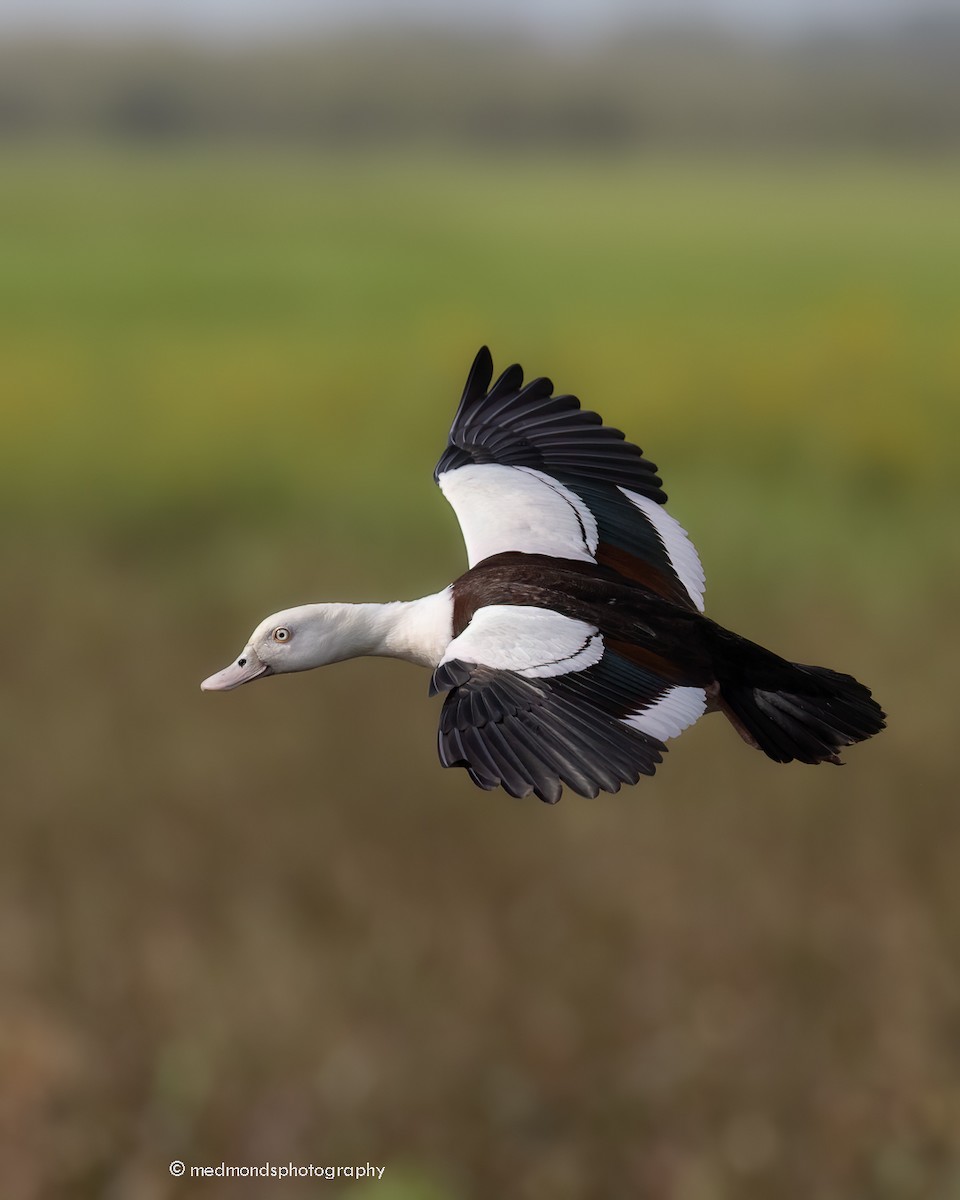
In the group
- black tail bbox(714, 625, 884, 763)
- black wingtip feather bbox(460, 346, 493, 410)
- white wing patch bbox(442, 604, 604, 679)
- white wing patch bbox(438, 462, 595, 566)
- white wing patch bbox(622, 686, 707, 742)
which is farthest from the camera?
black wingtip feather bbox(460, 346, 493, 410)

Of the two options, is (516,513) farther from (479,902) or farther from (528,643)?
(479,902)

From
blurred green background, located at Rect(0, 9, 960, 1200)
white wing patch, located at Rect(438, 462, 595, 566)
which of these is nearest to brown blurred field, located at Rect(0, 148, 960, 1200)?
blurred green background, located at Rect(0, 9, 960, 1200)

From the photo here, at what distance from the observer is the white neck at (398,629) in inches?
81.7

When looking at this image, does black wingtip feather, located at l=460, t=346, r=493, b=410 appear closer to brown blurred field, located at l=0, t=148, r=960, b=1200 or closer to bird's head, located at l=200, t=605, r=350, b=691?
bird's head, located at l=200, t=605, r=350, b=691

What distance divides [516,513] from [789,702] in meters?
0.74

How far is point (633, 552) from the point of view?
2707mm

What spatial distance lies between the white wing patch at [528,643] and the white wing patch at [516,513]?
40cm

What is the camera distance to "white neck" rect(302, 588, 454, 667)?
207cm

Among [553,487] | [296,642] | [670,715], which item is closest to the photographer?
[670,715]

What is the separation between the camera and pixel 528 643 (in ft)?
6.58

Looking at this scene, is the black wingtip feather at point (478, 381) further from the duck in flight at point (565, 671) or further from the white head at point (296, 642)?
the white head at point (296, 642)

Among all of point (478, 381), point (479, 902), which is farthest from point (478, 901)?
point (478, 381)

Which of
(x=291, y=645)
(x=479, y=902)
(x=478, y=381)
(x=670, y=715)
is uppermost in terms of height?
(x=478, y=381)

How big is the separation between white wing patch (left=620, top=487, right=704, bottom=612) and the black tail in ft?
1.37
